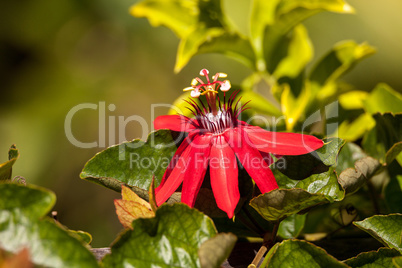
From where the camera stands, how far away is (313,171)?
564 millimetres

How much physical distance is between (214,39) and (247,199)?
39 centimetres

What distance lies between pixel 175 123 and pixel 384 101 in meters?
0.38

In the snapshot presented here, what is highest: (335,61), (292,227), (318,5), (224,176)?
(318,5)

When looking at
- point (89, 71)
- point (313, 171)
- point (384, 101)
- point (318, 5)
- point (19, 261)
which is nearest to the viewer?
point (19, 261)

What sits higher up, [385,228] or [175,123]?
[175,123]

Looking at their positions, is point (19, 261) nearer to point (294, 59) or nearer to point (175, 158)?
point (175, 158)

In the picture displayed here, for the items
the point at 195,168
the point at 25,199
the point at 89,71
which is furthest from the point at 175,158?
the point at 89,71

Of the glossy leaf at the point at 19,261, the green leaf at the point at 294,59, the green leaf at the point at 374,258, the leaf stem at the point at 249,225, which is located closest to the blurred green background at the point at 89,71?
the green leaf at the point at 294,59

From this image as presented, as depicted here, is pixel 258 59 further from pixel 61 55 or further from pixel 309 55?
pixel 61 55

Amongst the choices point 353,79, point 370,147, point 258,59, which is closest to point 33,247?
point 370,147

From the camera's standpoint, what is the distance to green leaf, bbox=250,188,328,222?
0.49 m

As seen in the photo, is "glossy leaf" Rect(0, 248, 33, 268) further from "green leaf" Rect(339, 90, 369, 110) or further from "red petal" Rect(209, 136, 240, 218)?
"green leaf" Rect(339, 90, 369, 110)

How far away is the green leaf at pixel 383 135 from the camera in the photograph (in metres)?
0.69

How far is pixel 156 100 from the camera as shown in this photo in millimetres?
2893
